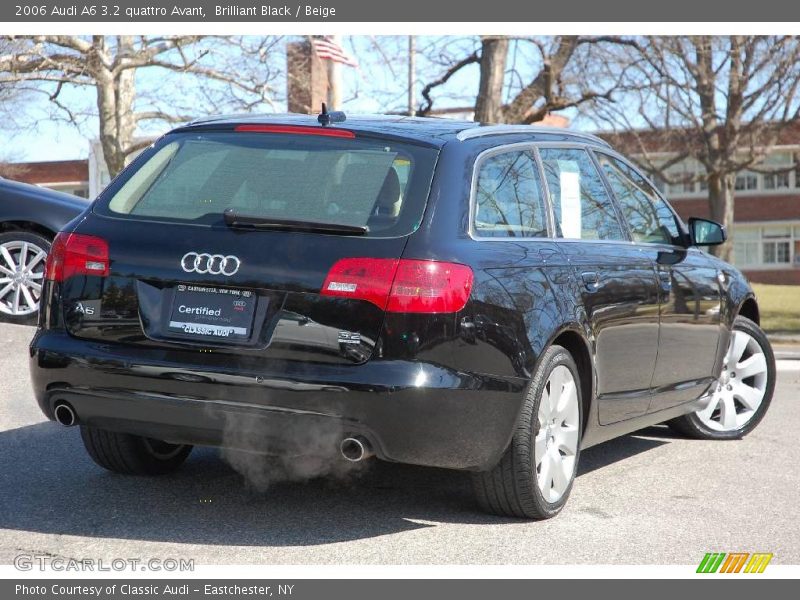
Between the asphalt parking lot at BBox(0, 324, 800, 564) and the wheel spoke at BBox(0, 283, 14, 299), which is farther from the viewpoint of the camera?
the wheel spoke at BBox(0, 283, 14, 299)

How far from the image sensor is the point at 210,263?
4797 mm

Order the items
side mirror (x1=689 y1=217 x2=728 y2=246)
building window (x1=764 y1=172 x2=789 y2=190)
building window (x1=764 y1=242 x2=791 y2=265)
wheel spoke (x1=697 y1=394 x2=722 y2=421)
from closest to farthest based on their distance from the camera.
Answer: side mirror (x1=689 y1=217 x2=728 y2=246) → wheel spoke (x1=697 y1=394 x2=722 y2=421) → building window (x1=764 y1=172 x2=789 y2=190) → building window (x1=764 y1=242 x2=791 y2=265)

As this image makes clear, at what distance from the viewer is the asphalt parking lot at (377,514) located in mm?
4730

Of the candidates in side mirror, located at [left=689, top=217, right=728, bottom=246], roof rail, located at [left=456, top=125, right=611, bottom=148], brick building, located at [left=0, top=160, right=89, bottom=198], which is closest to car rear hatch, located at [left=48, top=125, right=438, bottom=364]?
roof rail, located at [left=456, top=125, right=611, bottom=148]

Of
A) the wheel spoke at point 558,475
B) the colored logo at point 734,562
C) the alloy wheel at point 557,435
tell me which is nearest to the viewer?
the colored logo at point 734,562

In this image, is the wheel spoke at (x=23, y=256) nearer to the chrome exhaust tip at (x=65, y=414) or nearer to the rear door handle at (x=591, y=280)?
the chrome exhaust tip at (x=65, y=414)

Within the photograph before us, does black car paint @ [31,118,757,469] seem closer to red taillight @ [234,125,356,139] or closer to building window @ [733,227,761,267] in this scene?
red taillight @ [234,125,356,139]

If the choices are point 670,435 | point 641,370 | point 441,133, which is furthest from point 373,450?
point 670,435

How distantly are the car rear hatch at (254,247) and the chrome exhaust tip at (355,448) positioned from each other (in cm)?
31

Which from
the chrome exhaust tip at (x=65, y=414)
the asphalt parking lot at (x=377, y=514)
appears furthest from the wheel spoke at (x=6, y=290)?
the chrome exhaust tip at (x=65, y=414)

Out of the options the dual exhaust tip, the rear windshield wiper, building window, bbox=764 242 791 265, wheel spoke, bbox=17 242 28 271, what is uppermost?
the rear windshield wiper

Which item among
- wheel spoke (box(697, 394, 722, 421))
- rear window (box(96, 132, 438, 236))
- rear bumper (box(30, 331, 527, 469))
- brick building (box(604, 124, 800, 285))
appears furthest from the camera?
brick building (box(604, 124, 800, 285))

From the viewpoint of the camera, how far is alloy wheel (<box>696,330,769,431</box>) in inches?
309

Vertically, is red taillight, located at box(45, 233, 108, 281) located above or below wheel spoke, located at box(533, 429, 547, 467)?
above
